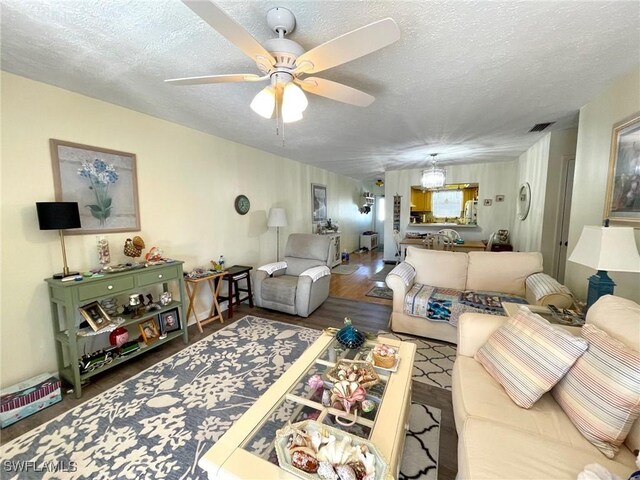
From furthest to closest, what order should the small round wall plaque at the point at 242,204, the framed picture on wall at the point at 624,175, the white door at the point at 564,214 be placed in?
1. the small round wall plaque at the point at 242,204
2. the white door at the point at 564,214
3. the framed picture on wall at the point at 624,175

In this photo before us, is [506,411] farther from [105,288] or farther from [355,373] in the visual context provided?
[105,288]

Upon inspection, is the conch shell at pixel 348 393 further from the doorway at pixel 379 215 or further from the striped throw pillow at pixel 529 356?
the doorway at pixel 379 215

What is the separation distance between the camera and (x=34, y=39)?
145 centimetres

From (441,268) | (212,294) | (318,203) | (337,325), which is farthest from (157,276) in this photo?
(318,203)

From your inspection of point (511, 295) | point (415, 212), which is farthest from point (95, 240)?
point (415, 212)

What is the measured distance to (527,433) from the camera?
1059mm

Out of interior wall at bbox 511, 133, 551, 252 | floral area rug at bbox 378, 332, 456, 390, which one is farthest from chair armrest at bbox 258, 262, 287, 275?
interior wall at bbox 511, 133, 551, 252

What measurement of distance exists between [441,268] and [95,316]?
11.1 feet

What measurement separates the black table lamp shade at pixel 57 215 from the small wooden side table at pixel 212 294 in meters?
1.16

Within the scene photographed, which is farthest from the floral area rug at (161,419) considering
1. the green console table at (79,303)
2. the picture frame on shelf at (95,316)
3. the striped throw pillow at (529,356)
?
the striped throw pillow at (529,356)

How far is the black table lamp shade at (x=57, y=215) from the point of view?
5.84 feet

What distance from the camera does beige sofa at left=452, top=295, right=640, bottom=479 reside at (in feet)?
3.01

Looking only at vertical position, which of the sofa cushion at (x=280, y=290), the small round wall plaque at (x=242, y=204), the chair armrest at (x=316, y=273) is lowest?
the sofa cushion at (x=280, y=290)

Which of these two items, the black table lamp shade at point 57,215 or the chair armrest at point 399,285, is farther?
the chair armrest at point 399,285
